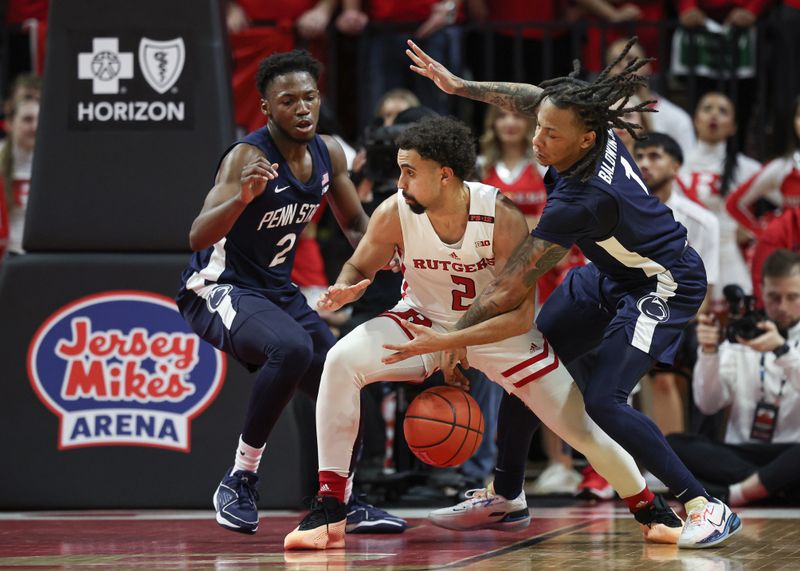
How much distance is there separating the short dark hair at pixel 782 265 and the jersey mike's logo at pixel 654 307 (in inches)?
78.9

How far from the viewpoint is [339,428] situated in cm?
550

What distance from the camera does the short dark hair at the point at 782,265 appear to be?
23.9 feet

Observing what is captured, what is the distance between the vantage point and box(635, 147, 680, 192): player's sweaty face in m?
7.65

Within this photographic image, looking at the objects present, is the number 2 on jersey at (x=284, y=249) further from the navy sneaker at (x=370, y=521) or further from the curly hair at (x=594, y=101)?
the curly hair at (x=594, y=101)

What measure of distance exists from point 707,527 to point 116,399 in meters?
3.33

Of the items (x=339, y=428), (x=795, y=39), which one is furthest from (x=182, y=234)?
(x=795, y=39)

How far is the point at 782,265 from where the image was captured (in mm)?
7293

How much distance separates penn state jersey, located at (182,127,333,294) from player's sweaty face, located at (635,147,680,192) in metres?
2.29

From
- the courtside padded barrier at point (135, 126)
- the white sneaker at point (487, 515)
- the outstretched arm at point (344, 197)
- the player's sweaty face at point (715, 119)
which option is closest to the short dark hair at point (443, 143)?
the outstretched arm at point (344, 197)

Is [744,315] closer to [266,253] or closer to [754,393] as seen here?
[754,393]

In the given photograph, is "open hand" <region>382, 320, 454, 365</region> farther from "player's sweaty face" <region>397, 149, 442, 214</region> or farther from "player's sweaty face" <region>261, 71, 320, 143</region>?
"player's sweaty face" <region>261, 71, 320, 143</region>

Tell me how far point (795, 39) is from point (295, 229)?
181 inches

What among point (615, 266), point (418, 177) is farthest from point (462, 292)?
point (615, 266)

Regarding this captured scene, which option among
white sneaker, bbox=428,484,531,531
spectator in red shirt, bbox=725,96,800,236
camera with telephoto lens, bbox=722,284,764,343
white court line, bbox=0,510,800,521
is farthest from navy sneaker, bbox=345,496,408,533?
spectator in red shirt, bbox=725,96,800,236
